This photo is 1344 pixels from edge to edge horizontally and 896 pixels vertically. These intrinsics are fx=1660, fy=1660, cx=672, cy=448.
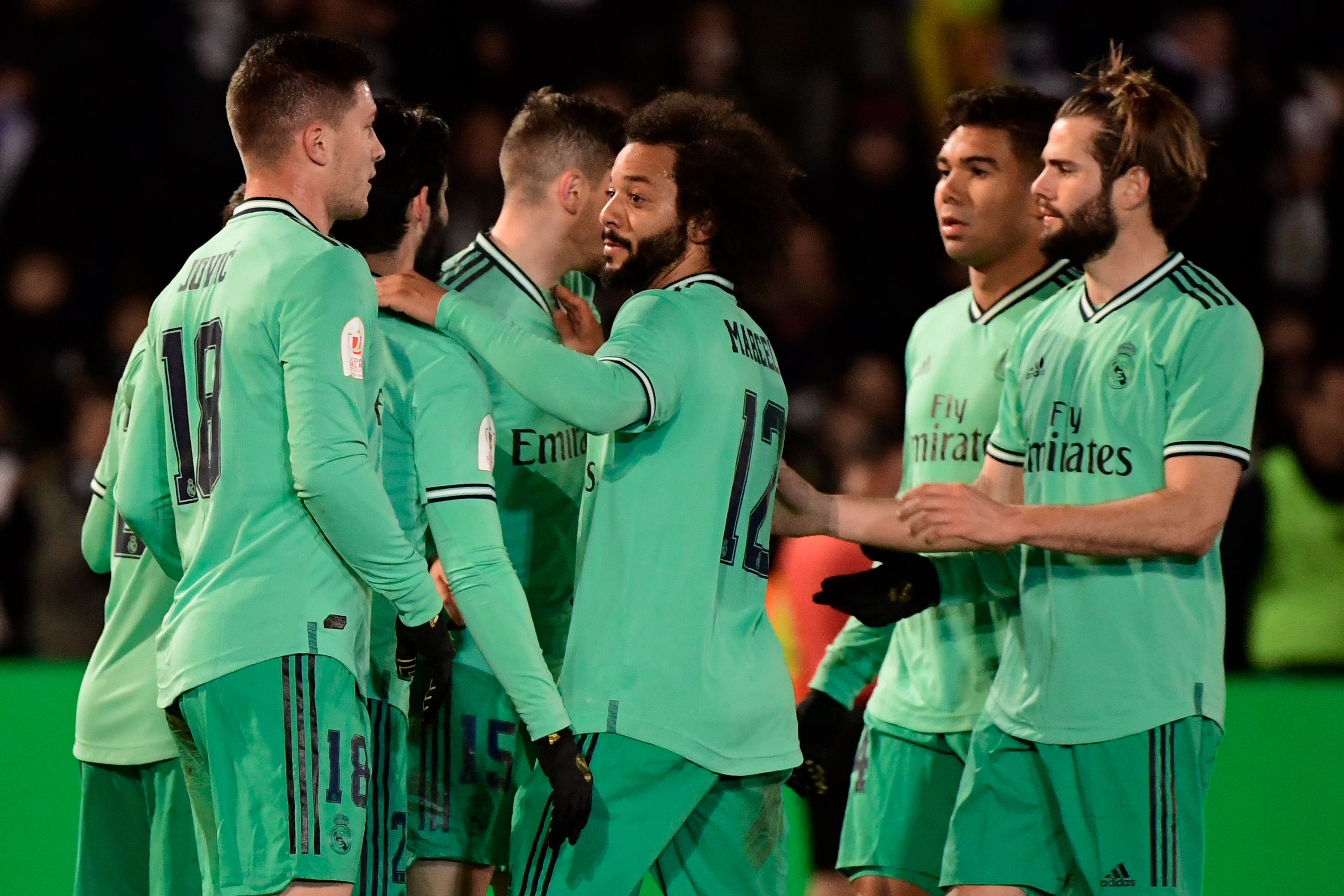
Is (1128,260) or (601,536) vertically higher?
(1128,260)

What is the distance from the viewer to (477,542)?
4000 millimetres

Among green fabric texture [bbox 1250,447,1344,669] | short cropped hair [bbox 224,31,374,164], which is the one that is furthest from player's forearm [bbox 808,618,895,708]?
green fabric texture [bbox 1250,447,1344,669]

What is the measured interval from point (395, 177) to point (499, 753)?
5.22 ft

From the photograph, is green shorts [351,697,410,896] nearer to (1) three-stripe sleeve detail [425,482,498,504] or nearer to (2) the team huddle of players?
(2) the team huddle of players

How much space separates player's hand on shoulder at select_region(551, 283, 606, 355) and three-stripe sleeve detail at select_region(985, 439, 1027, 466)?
1208 mm

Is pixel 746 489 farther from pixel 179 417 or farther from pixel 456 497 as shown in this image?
pixel 179 417

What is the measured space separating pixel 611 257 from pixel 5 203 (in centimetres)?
727

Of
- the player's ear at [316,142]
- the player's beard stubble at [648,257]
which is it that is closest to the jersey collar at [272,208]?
the player's ear at [316,142]

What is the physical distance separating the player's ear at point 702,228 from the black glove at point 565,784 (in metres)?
1.31

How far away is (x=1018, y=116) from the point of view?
5.35m

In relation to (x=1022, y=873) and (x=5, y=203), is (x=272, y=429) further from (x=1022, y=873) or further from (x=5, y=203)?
(x=5, y=203)

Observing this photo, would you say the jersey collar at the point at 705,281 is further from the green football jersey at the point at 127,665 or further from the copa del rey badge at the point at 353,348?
the green football jersey at the point at 127,665

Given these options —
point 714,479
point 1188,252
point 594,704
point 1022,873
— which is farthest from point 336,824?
point 1188,252

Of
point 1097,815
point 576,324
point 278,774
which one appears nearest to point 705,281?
point 576,324
